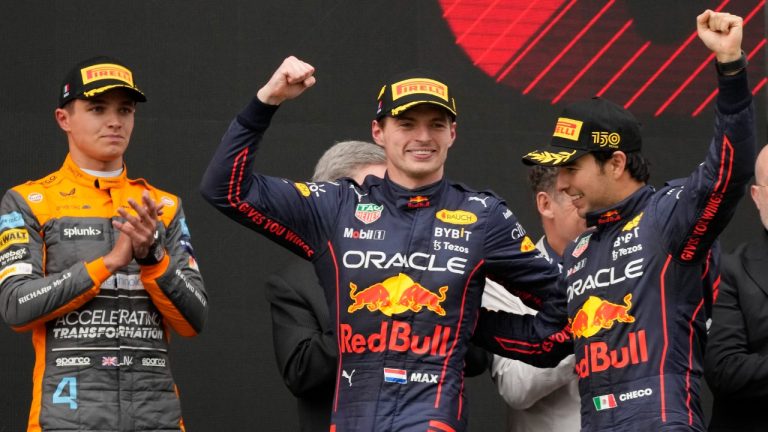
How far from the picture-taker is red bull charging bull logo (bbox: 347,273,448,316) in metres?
3.24

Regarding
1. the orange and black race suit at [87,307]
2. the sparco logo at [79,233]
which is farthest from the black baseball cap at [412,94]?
the sparco logo at [79,233]

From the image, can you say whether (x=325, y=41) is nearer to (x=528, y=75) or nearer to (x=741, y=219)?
(x=528, y=75)

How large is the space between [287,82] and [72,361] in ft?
3.27

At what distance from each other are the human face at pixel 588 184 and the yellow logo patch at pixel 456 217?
308 mm

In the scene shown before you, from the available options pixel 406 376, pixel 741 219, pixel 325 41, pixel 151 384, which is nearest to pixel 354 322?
pixel 406 376

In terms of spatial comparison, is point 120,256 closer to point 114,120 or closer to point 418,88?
point 114,120

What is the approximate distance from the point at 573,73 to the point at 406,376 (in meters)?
1.83

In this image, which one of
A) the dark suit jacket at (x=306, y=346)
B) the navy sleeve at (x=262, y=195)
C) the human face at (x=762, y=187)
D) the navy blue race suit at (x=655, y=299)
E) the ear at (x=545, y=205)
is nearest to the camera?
the navy blue race suit at (x=655, y=299)

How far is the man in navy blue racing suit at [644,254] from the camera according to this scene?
2.98 metres

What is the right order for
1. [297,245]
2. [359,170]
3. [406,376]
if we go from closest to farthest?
1. [406,376]
2. [297,245]
3. [359,170]

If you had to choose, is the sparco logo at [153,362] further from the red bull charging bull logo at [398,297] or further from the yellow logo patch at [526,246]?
the yellow logo patch at [526,246]

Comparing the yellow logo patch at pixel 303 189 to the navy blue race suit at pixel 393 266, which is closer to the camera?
the navy blue race suit at pixel 393 266

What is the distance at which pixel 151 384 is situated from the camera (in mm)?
3588

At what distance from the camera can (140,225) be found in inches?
136
